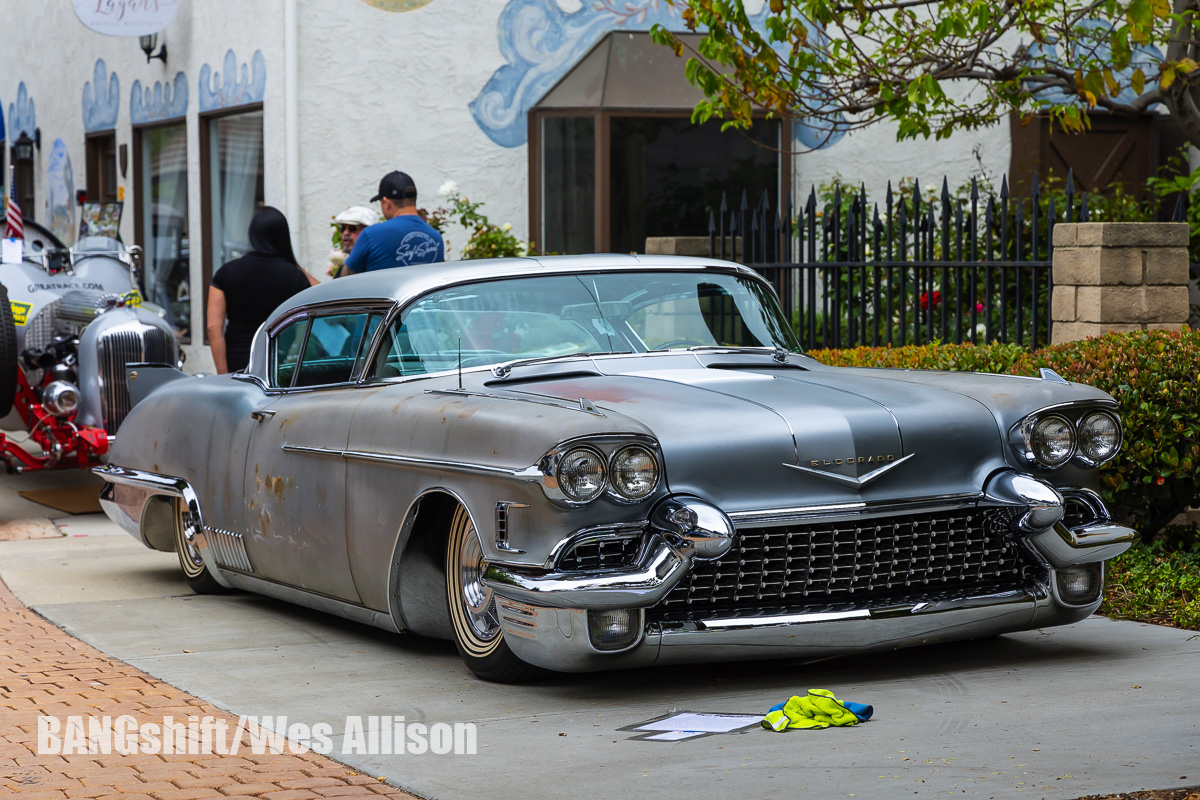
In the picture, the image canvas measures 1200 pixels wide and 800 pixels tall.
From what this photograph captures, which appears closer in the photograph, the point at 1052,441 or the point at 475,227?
the point at 1052,441

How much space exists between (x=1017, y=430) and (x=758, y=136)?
946cm

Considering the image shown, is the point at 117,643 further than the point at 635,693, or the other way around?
the point at 117,643

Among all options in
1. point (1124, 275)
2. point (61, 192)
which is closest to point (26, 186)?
point (61, 192)

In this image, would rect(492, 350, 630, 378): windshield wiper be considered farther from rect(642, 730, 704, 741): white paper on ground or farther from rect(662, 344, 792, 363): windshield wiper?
rect(642, 730, 704, 741): white paper on ground

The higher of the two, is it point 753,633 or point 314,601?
point 753,633

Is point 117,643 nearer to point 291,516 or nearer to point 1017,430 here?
point 291,516

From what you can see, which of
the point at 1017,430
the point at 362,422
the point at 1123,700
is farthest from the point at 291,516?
the point at 1123,700

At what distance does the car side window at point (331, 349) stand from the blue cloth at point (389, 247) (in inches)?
78.7

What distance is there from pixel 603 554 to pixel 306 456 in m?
1.69

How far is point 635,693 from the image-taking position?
4.95 meters

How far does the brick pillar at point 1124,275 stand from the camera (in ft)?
27.7

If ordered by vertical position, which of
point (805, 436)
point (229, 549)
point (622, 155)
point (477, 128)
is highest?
point (477, 128)

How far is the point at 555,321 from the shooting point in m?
5.79

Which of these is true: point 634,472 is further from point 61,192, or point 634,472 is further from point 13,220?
point 61,192
